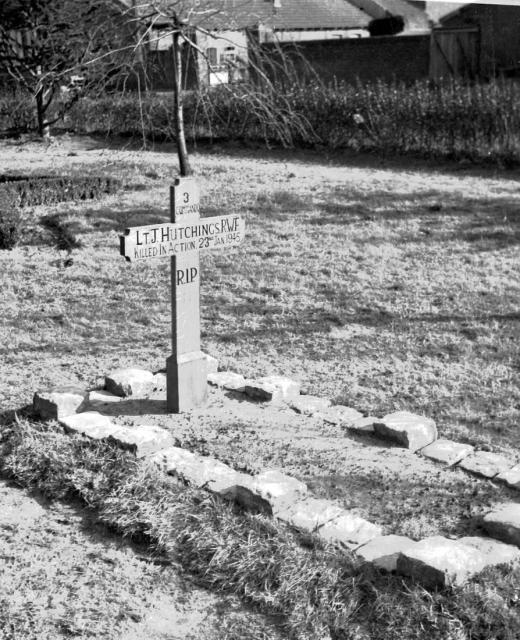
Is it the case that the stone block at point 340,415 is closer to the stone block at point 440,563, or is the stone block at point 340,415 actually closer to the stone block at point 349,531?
the stone block at point 349,531

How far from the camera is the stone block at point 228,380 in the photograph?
19.9 ft

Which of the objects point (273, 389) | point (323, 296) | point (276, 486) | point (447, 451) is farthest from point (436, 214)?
point (276, 486)

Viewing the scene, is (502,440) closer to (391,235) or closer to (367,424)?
A: (367,424)

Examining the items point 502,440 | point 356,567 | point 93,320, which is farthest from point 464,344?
point 356,567

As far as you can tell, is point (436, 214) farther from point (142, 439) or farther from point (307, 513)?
point (307, 513)

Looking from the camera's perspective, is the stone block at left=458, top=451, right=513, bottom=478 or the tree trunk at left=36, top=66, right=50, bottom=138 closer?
the stone block at left=458, top=451, right=513, bottom=478

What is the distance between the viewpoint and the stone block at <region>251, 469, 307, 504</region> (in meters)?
4.38

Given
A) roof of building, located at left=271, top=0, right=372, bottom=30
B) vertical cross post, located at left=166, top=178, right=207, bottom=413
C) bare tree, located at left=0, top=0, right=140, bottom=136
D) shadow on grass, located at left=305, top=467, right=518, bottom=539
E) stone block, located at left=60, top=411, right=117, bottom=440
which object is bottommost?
shadow on grass, located at left=305, top=467, right=518, bottom=539

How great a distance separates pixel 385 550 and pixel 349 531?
224mm

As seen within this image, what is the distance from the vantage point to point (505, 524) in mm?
4078

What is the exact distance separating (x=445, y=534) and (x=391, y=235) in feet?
21.3

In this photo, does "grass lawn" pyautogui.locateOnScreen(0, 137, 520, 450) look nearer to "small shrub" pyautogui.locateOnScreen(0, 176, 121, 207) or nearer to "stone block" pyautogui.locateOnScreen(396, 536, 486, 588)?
"small shrub" pyautogui.locateOnScreen(0, 176, 121, 207)

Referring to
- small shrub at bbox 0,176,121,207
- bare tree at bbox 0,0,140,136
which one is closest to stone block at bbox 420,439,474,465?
small shrub at bbox 0,176,121,207

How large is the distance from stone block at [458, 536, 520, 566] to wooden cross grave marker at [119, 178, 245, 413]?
2091 mm
